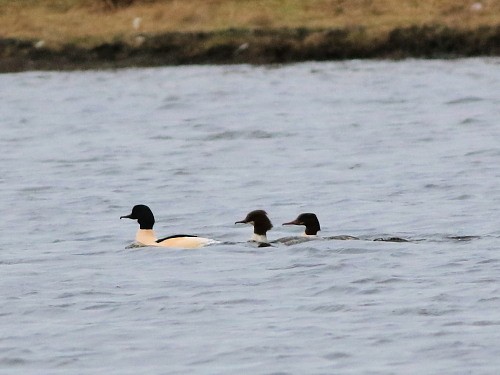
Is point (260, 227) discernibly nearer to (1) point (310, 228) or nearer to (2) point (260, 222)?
(2) point (260, 222)

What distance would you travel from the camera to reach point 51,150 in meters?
30.8

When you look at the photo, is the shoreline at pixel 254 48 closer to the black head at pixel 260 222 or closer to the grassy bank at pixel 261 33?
the grassy bank at pixel 261 33

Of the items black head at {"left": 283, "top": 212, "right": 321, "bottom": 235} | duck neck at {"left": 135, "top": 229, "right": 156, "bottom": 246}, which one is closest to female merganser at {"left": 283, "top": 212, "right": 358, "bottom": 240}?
black head at {"left": 283, "top": 212, "right": 321, "bottom": 235}

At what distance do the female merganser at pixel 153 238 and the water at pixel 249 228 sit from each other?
21cm

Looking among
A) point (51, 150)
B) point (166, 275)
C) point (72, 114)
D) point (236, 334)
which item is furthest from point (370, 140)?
point (236, 334)

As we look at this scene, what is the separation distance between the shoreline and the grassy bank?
0.03 meters

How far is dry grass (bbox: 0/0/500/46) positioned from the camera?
153ft

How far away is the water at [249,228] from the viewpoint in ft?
42.2

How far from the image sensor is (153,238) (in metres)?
18.7

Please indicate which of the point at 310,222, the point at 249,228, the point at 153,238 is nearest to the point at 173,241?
the point at 153,238

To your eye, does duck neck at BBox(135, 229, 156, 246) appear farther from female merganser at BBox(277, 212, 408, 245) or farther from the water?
female merganser at BBox(277, 212, 408, 245)

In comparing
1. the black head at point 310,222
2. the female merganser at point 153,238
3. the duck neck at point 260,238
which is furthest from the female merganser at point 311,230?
the female merganser at point 153,238

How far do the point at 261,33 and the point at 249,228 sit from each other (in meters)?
25.7

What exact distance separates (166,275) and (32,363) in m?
4.16
